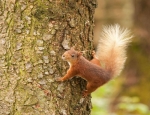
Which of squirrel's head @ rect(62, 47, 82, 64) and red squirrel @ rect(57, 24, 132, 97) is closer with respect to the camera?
squirrel's head @ rect(62, 47, 82, 64)

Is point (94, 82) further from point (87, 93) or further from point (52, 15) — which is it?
point (52, 15)

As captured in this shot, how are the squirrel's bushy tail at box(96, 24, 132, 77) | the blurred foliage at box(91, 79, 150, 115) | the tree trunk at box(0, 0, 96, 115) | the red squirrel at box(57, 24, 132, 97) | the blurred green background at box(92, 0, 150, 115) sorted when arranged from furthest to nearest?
the blurred green background at box(92, 0, 150, 115) < the blurred foliage at box(91, 79, 150, 115) < the squirrel's bushy tail at box(96, 24, 132, 77) < the red squirrel at box(57, 24, 132, 97) < the tree trunk at box(0, 0, 96, 115)

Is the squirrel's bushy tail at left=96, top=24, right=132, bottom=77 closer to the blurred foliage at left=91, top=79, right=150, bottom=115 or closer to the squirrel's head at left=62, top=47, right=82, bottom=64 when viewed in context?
the squirrel's head at left=62, top=47, right=82, bottom=64

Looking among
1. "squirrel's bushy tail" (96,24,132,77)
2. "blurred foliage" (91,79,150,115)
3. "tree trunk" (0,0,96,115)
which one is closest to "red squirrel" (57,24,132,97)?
"squirrel's bushy tail" (96,24,132,77)

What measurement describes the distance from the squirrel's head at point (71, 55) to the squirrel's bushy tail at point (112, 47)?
28 centimetres

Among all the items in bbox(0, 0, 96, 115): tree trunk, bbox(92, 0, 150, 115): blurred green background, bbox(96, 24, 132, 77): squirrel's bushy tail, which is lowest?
bbox(0, 0, 96, 115): tree trunk

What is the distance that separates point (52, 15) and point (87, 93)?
A: 612mm

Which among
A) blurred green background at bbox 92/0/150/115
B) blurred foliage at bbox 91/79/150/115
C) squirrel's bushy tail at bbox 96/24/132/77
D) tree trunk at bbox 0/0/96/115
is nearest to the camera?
tree trunk at bbox 0/0/96/115

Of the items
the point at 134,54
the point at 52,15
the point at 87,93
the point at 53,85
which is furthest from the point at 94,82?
the point at 134,54

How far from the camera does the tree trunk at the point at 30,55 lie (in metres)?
3.01

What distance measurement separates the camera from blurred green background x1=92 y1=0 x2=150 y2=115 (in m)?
8.25

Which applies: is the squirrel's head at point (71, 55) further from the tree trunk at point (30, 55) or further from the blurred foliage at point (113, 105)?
the blurred foliage at point (113, 105)

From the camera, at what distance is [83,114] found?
3266 millimetres

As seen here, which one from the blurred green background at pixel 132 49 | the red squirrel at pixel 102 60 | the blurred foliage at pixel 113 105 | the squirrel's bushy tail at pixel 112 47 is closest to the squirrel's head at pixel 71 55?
the red squirrel at pixel 102 60
